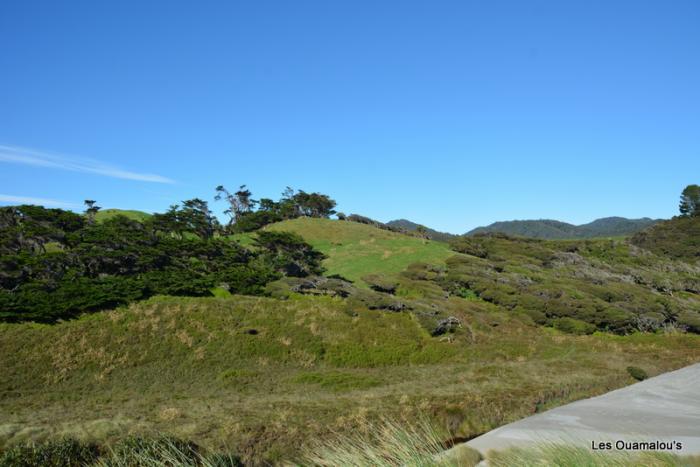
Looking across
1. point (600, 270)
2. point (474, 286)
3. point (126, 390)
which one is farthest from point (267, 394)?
point (600, 270)

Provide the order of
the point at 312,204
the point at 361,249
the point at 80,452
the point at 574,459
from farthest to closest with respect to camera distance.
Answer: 1. the point at 312,204
2. the point at 361,249
3. the point at 80,452
4. the point at 574,459

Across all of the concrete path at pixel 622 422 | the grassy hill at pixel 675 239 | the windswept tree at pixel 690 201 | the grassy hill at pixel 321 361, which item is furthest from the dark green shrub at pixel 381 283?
the windswept tree at pixel 690 201

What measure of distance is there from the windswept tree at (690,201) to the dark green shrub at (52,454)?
12360cm

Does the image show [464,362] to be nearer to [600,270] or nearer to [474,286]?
[474,286]

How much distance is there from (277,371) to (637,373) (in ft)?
58.8

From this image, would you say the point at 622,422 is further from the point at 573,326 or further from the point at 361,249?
the point at 361,249

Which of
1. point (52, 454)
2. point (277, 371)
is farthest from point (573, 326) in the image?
point (52, 454)

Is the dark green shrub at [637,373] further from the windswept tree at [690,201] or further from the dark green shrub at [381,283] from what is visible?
the windswept tree at [690,201]

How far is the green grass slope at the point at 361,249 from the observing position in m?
45.0

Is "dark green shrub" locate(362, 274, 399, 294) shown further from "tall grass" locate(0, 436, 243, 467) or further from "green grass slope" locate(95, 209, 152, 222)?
"green grass slope" locate(95, 209, 152, 222)

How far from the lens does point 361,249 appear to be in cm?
5172

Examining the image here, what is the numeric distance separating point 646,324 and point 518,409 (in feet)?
84.6

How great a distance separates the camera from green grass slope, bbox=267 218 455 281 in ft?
148

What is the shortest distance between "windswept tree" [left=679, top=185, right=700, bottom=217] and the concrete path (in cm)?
10408
